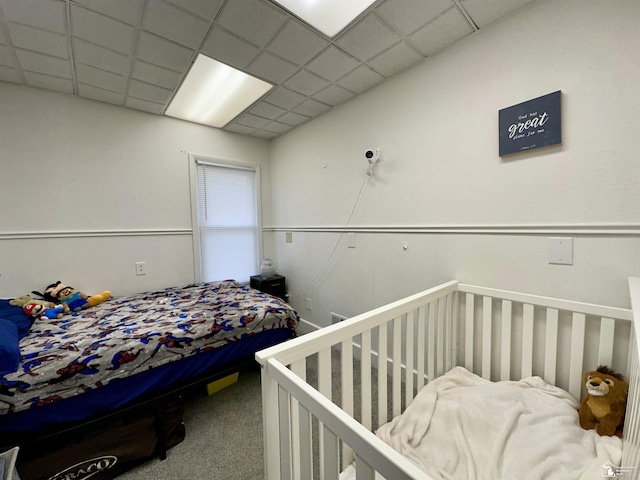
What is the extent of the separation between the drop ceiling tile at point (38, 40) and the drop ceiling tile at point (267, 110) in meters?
1.31

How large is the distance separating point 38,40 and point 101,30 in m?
0.44

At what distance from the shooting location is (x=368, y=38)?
157cm

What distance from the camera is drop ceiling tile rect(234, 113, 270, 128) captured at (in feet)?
8.65

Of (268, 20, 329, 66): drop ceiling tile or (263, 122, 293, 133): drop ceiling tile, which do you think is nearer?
(268, 20, 329, 66): drop ceiling tile

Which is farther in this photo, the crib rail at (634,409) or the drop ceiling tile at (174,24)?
the drop ceiling tile at (174,24)

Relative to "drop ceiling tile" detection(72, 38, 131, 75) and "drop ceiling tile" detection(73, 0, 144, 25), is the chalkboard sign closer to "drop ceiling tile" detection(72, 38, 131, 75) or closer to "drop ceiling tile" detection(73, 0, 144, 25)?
"drop ceiling tile" detection(73, 0, 144, 25)

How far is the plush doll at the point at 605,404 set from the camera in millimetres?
1037

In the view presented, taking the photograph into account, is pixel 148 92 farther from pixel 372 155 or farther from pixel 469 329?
pixel 469 329

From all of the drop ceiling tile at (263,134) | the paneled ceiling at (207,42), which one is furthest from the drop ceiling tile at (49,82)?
the drop ceiling tile at (263,134)

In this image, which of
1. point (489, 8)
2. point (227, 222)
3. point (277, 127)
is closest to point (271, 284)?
point (227, 222)

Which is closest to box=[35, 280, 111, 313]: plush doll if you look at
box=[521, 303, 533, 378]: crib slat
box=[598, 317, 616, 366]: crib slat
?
box=[521, 303, 533, 378]: crib slat

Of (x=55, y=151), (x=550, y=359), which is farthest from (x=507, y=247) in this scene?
(x=55, y=151)

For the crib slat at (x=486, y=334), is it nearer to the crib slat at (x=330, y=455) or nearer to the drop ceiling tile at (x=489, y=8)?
the crib slat at (x=330, y=455)

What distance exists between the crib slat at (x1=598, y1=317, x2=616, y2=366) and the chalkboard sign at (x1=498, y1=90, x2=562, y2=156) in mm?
904
